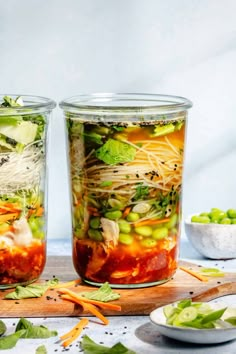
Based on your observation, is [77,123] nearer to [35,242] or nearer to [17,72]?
[35,242]

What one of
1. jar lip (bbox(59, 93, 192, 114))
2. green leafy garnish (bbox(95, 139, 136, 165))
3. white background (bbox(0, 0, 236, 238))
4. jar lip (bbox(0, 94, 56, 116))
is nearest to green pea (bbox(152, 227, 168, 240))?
green leafy garnish (bbox(95, 139, 136, 165))

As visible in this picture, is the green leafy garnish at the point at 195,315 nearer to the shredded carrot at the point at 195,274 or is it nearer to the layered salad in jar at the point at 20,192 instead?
the shredded carrot at the point at 195,274

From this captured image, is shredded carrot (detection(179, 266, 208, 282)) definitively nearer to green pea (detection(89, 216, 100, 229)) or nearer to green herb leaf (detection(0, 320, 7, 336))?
green pea (detection(89, 216, 100, 229))

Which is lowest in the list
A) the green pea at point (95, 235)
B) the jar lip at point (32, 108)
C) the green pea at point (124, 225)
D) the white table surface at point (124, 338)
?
the white table surface at point (124, 338)

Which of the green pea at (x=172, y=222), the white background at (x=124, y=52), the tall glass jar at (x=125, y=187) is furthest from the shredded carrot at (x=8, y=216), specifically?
the white background at (x=124, y=52)

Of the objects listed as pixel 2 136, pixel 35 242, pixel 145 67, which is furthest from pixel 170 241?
pixel 145 67

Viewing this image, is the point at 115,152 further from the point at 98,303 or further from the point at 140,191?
the point at 98,303
